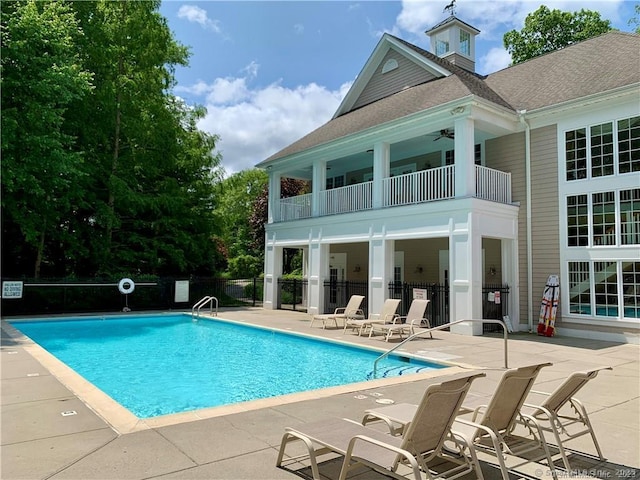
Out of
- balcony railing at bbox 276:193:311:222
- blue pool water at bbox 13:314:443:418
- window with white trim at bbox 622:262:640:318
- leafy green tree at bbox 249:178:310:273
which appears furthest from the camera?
leafy green tree at bbox 249:178:310:273

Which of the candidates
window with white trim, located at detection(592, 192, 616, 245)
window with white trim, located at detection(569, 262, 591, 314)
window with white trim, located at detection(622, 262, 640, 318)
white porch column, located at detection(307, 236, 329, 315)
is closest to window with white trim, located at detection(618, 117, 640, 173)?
window with white trim, located at detection(592, 192, 616, 245)

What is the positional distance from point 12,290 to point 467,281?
15.3 metres

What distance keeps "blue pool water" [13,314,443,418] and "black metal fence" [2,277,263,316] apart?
2.07 m

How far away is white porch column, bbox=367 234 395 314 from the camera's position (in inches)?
614

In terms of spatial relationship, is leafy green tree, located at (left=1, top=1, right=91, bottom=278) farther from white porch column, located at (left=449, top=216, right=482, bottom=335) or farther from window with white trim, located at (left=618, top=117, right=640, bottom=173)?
window with white trim, located at (left=618, top=117, right=640, bottom=173)

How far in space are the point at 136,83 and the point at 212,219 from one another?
7.43 m

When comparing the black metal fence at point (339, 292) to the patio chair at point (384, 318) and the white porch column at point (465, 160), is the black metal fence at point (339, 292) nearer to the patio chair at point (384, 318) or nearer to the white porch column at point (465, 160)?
the patio chair at point (384, 318)

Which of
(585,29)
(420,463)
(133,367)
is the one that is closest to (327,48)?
(133,367)

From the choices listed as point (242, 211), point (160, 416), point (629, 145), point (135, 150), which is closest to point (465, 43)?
point (629, 145)

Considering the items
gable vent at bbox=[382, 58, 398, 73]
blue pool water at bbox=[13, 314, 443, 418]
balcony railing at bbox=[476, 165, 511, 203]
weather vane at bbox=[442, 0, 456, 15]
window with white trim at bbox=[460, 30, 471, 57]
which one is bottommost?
blue pool water at bbox=[13, 314, 443, 418]

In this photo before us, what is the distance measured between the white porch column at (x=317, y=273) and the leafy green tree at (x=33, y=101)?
920 cm

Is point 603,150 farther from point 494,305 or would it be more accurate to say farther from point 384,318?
point 384,318

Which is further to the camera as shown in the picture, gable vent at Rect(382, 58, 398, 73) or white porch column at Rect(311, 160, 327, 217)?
gable vent at Rect(382, 58, 398, 73)

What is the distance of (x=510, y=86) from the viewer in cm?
1712
